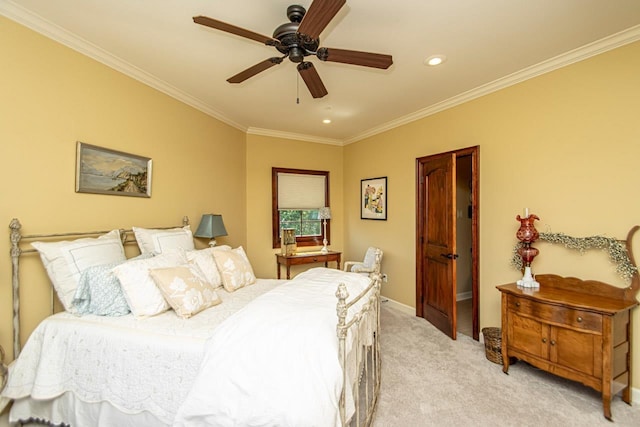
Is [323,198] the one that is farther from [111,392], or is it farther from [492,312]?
[111,392]

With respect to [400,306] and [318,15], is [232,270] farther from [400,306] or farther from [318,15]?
[400,306]

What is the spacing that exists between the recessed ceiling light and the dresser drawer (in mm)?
2219

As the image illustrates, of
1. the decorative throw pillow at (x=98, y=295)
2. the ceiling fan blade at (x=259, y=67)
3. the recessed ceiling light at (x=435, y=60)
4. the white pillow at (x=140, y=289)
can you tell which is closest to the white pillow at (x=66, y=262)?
the decorative throw pillow at (x=98, y=295)

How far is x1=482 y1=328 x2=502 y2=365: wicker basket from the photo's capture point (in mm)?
2711

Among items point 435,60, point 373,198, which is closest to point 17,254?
point 435,60

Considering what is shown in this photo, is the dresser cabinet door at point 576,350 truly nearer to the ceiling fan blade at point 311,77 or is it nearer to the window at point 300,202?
the ceiling fan blade at point 311,77

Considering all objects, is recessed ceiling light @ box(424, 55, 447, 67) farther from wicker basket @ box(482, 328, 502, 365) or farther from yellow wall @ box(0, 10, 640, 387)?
wicker basket @ box(482, 328, 502, 365)

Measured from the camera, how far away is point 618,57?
2271mm

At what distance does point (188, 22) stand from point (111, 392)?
2.52m

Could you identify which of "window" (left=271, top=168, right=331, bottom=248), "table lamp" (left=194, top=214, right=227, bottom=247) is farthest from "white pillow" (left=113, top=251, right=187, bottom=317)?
"window" (left=271, top=168, right=331, bottom=248)

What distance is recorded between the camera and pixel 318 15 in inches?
57.1

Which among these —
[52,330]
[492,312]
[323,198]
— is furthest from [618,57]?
[52,330]

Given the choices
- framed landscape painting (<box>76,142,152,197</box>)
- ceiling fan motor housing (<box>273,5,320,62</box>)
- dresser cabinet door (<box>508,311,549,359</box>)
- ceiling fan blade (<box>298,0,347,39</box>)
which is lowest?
dresser cabinet door (<box>508,311,549,359</box>)

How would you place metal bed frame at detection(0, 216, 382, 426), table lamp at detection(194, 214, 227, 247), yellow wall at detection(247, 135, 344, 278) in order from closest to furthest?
metal bed frame at detection(0, 216, 382, 426) < table lamp at detection(194, 214, 227, 247) < yellow wall at detection(247, 135, 344, 278)
